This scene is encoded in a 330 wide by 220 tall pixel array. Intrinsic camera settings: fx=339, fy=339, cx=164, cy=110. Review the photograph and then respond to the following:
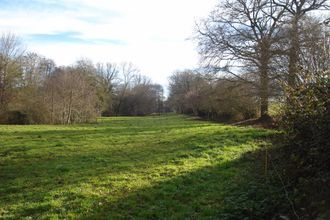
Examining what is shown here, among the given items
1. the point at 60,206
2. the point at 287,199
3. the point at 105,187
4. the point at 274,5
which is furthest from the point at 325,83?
the point at 274,5

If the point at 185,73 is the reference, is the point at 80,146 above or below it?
A: below

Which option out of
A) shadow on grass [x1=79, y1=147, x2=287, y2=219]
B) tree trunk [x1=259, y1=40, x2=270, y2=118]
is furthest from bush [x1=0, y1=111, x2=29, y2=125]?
shadow on grass [x1=79, y1=147, x2=287, y2=219]

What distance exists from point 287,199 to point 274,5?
25381 mm

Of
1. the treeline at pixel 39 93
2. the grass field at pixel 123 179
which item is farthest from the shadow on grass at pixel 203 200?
the treeline at pixel 39 93

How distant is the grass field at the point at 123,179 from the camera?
279 inches

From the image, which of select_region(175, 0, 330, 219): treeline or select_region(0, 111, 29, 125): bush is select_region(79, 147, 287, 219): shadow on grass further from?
select_region(0, 111, 29, 125): bush

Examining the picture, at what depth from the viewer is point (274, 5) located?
92.4 ft

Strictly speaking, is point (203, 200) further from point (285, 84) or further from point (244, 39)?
point (244, 39)

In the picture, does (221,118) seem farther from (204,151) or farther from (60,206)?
(60,206)

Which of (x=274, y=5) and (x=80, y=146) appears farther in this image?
(x=274, y=5)

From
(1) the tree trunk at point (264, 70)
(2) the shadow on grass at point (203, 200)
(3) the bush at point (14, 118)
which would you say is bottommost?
(2) the shadow on grass at point (203, 200)

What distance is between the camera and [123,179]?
9.41 m

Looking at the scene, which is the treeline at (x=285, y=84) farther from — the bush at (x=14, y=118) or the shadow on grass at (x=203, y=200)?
the bush at (x=14, y=118)

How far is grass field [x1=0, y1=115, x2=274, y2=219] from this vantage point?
7090 mm
